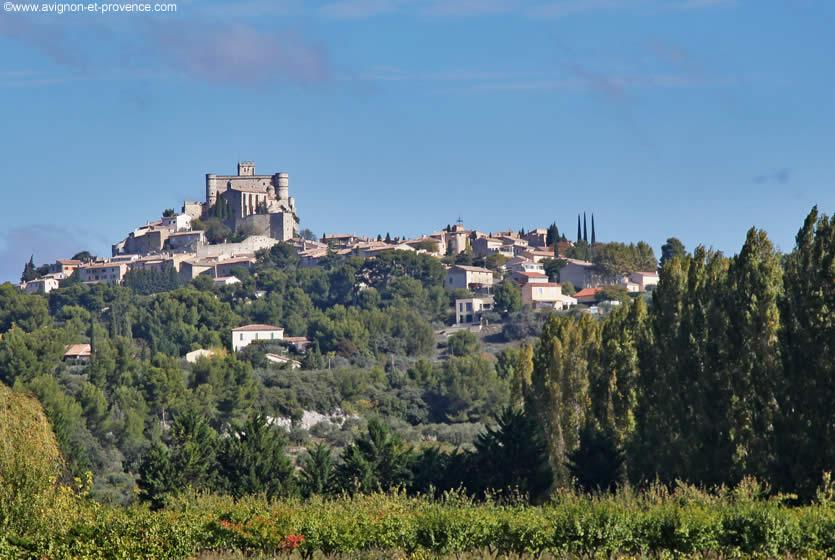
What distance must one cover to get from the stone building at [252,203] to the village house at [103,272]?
18.1 metres

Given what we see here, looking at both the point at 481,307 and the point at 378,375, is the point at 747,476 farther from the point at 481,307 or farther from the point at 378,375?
the point at 481,307

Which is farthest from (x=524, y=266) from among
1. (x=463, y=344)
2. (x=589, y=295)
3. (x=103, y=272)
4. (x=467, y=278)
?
(x=103, y=272)

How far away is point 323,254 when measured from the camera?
5197 inches

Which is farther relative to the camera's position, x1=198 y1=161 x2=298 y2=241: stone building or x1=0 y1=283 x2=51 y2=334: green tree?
x1=198 y1=161 x2=298 y2=241: stone building

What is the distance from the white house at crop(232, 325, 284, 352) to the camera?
9689cm

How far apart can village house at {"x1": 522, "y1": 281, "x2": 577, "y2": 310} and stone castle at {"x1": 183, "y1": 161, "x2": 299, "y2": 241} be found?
4140 centimetres

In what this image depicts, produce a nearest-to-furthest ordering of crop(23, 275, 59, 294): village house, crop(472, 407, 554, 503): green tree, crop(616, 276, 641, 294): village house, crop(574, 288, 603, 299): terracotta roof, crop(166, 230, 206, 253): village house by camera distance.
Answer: crop(472, 407, 554, 503): green tree
crop(574, 288, 603, 299): terracotta roof
crop(616, 276, 641, 294): village house
crop(23, 275, 59, 294): village house
crop(166, 230, 206, 253): village house

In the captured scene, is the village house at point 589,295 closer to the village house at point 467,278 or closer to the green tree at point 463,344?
the village house at point 467,278

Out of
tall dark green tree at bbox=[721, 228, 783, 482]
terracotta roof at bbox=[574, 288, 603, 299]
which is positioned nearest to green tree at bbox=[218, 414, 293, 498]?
tall dark green tree at bbox=[721, 228, 783, 482]

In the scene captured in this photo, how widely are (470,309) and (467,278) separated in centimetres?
805

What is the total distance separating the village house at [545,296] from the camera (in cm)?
10806

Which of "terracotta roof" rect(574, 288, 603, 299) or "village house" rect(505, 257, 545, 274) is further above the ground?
"village house" rect(505, 257, 545, 274)

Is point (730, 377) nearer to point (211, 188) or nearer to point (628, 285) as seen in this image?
point (628, 285)

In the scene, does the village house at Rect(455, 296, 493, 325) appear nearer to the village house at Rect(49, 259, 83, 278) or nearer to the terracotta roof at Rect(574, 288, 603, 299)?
the terracotta roof at Rect(574, 288, 603, 299)
